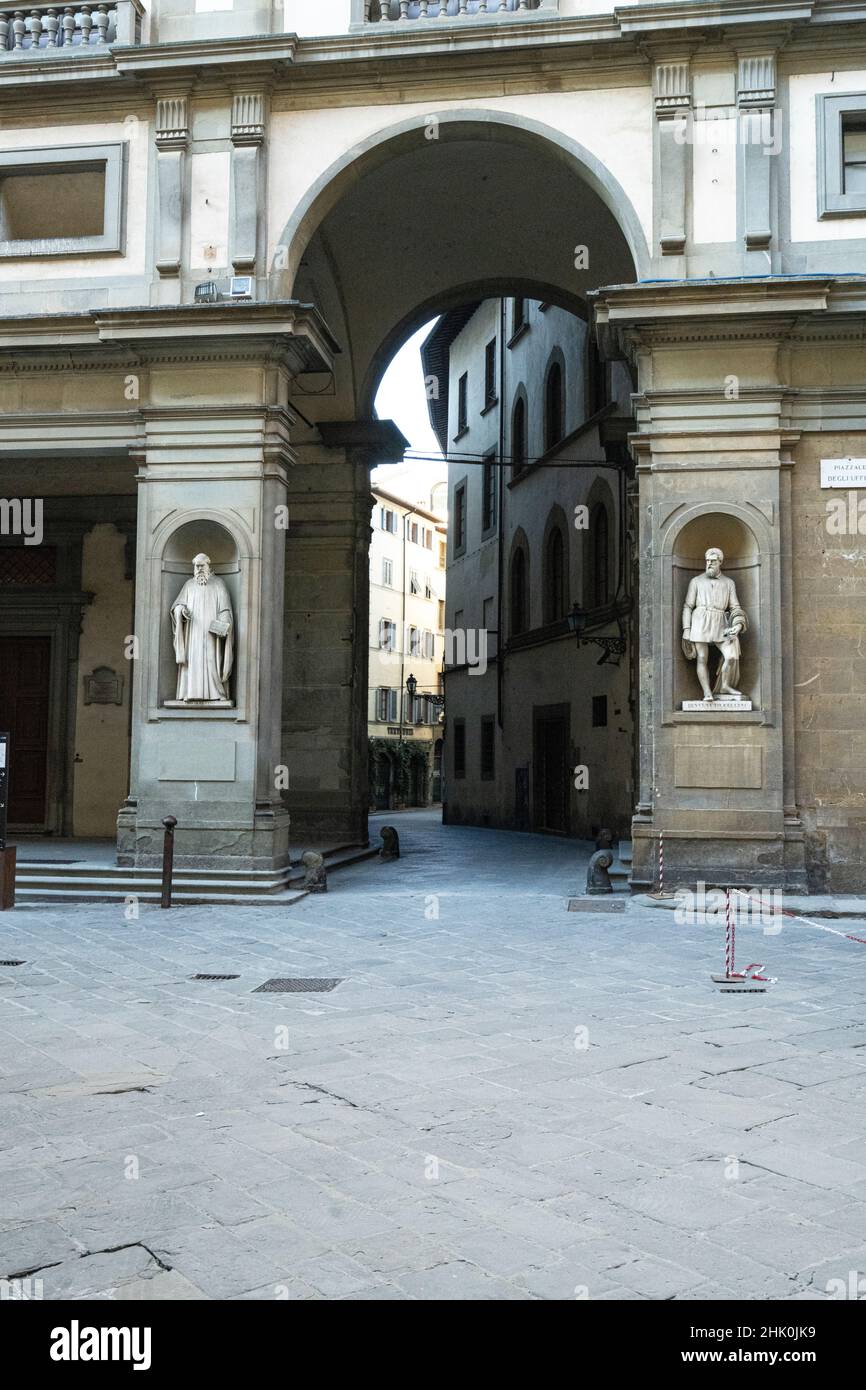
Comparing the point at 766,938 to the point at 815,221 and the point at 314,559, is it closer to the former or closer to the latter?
the point at 815,221

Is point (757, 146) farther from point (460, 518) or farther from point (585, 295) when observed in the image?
point (460, 518)

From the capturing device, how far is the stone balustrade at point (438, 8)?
44.2ft

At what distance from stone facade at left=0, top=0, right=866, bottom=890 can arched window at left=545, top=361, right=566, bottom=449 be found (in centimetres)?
1220

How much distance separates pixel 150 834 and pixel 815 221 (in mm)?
9173

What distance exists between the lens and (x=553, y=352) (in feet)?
86.7

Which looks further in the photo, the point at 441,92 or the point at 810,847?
the point at 441,92

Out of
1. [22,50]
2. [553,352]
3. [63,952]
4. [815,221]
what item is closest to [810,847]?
[815,221]

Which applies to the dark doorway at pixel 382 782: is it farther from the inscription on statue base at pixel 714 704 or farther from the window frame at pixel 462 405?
the inscription on statue base at pixel 714 704

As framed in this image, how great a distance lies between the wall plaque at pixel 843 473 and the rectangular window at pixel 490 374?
64.3ft

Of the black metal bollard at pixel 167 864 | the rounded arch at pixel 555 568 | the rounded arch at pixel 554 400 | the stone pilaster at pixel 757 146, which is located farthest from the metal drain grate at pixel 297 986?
the rounded arch at pixel 554 400

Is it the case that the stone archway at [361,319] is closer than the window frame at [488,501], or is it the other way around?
the stone archway at [361,319]

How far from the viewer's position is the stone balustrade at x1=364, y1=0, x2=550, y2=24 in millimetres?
13469

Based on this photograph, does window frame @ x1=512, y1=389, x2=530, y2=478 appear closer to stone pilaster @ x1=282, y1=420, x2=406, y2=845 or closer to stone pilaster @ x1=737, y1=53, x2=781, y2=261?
stone pilaster @ x1=282, y1=420, x2=406, y2=845

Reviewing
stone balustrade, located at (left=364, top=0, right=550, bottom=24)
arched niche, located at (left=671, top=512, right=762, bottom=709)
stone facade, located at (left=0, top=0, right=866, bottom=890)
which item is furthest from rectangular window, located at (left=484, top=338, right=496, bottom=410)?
arched niche, located at (left=671, top=512, right=762, bottom=709)
